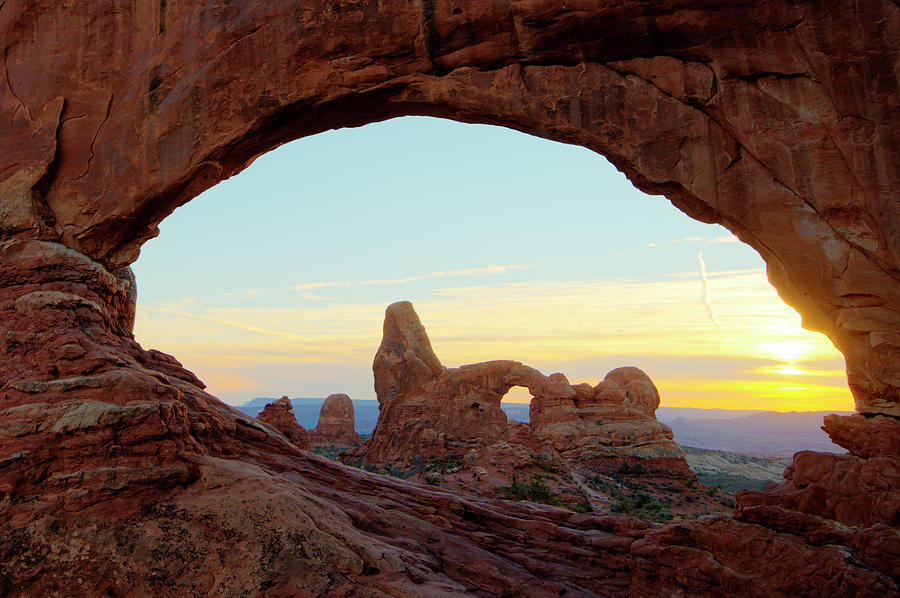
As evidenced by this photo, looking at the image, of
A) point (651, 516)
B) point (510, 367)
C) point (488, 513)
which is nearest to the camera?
point (488, 513)

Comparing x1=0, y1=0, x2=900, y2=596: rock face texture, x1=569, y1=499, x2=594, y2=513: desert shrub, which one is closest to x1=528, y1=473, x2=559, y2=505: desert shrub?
x1=569, y1=499, x2=594, y2=513: desert shrub

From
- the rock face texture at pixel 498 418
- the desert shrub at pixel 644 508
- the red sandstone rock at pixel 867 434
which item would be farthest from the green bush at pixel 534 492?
the red sandstone rock at pixel 867 434

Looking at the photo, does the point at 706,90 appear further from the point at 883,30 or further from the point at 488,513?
the point at 488,513

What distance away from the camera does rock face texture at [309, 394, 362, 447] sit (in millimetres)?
62125

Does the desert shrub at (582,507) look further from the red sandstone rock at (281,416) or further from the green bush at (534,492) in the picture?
the red sandstone rock at (281,416)

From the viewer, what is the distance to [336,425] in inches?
2485

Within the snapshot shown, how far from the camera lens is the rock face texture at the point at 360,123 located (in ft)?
29.0

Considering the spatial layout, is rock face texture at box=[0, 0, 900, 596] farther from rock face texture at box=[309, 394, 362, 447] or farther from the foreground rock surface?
rock face texture at box=[309, 394, 362, 447]

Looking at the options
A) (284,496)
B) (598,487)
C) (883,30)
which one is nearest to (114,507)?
(284,496)

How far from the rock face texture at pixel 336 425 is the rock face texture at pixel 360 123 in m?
51.0

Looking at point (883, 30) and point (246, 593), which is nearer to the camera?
point (246, 593)

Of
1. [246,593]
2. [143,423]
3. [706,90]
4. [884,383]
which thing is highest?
[706,90]

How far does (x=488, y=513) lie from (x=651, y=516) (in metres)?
18.0

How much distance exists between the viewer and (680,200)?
11602 mm
